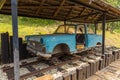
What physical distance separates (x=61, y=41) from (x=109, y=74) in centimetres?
275

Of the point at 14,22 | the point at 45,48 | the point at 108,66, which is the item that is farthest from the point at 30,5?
the point at 108,66

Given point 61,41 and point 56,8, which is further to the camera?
point 56,8

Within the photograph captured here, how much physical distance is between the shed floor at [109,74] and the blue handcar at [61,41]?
206cm

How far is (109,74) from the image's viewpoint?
632 cm

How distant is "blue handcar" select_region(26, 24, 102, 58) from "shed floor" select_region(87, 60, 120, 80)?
6.74 feet

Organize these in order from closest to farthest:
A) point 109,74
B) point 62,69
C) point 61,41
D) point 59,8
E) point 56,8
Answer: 1. point 109,74
2. point 62,69
3. point 61,41
4. point 59,8
5. point 56,8

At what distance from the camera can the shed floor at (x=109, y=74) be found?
5922 millimetres

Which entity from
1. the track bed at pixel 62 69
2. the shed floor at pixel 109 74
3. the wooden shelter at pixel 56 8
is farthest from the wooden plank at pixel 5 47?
the shed floor at pixel 109 74

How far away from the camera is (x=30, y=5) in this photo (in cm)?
773

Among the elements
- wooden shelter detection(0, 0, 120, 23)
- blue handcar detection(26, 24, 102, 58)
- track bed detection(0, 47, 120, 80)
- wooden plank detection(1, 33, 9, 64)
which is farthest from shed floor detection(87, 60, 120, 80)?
wooden plank detection(1, 33, 9, 64)

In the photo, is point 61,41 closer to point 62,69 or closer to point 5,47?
point 62,69

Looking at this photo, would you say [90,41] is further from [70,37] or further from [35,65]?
[35,65]

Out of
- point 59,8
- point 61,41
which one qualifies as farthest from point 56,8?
point 61,41

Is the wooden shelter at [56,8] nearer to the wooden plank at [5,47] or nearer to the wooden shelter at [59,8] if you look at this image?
the wooden shelter at [59,8]
